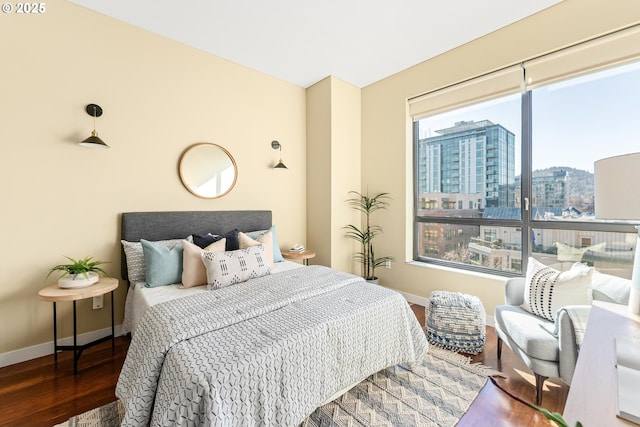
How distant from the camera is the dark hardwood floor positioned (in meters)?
1.64

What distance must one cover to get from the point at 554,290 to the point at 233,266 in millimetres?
2413

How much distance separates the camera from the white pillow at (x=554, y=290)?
1.86m

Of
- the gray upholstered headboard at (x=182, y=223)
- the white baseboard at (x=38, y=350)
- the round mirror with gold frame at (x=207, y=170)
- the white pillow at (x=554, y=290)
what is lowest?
the white baseboard at (x=38, y=350)

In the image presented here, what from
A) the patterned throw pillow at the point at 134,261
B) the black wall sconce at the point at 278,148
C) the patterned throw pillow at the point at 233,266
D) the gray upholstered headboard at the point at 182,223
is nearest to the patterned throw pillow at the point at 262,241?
the patterned throw pillow at the point at 233,266

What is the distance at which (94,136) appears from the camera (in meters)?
2.32

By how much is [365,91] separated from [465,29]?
1475mm

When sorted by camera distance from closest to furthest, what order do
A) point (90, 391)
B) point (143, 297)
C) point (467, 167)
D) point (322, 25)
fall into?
point (90, 391)
point (143, 297)
point (322, 25)
point (467, 167)

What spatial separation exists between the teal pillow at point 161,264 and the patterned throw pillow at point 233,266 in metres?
0.27

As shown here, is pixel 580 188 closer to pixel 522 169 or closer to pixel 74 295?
pixel 522 169

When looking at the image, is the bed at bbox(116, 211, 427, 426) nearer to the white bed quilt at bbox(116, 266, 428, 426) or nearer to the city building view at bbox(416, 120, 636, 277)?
the white bed quilt at bbox(116, 266, 428, 426)

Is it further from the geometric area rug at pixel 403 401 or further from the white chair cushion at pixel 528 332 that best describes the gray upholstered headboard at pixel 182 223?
the white chair cushion at pixel 528 332

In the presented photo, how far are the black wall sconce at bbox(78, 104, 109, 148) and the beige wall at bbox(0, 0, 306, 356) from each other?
0.05 meters

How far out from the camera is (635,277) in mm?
1313

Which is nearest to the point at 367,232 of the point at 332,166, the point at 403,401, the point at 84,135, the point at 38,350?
the point at 332,166
